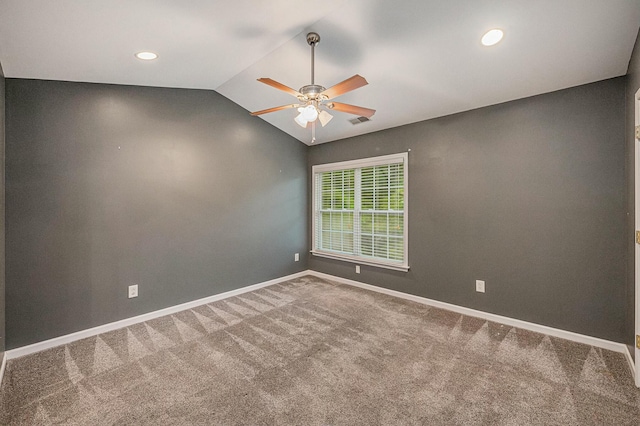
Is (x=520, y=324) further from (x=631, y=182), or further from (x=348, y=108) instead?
(x=348, y=108)

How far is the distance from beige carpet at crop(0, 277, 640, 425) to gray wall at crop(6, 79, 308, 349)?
45 cm

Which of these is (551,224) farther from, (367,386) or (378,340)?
(367,386)

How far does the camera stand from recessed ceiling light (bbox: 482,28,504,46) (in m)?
2.19

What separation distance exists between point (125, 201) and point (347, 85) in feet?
8.79

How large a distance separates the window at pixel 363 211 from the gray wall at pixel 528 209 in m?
0.20

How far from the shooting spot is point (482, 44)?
2326 mm

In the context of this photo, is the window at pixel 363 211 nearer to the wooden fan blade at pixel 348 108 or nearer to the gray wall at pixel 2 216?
the wooden fan blade at pixel 348 108

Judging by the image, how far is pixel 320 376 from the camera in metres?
2.21

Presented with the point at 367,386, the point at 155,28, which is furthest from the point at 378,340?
the point at 155,28

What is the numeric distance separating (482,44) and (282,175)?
10.5 feet

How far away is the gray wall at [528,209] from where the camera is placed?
8.52 ft

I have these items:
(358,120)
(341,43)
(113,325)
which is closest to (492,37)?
(341,43)

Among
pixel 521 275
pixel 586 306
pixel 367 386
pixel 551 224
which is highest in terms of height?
pixel 551 224

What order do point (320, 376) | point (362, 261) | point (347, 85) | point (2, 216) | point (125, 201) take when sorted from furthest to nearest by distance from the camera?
point (362, 261) → point (125, 201) → point (2, 216) → point (320, 376) → point (347, 85)
